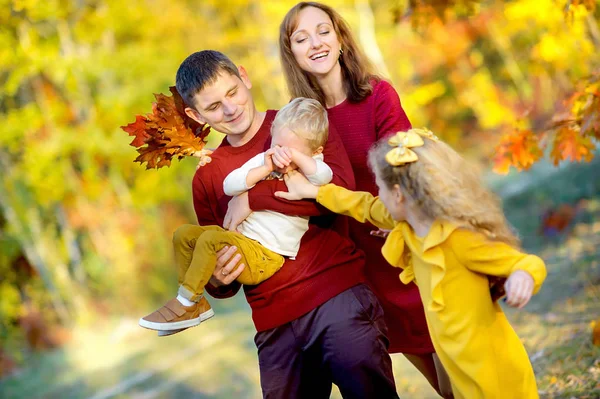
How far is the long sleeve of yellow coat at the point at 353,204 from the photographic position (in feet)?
9.96

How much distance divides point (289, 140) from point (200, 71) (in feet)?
1.59

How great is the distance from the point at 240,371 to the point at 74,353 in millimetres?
4493

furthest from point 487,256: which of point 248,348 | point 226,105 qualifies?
point 248,348

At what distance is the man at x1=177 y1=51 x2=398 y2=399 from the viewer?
306 cm

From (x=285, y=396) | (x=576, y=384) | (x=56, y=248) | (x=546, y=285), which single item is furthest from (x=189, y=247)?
(x=56, y=248)

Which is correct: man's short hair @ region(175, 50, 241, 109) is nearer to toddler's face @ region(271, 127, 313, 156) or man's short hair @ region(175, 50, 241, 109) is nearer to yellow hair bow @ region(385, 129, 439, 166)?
toddler's face @ region(271, 127, 313, 156)

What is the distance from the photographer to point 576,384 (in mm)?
4648

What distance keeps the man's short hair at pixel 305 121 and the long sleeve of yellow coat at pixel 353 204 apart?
0.67 ft

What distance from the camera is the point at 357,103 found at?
12.2 feet

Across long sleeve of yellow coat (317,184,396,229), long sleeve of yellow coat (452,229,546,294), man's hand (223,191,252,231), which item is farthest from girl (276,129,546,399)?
man's hand (223,191,252,231)

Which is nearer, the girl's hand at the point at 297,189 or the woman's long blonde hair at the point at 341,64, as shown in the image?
the girl's hand at the point at 297,189

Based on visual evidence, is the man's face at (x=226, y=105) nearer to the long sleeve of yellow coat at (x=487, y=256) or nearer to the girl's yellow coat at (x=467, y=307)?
the girl's yellow coat at (x=467, y=307)

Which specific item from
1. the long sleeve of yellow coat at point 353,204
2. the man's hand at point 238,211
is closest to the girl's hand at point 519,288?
the long sleeve of yellow coat at point 353,204

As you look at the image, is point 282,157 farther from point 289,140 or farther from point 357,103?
point 357,103
